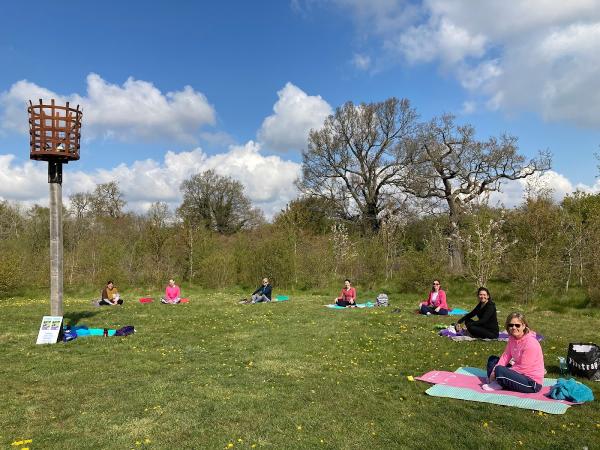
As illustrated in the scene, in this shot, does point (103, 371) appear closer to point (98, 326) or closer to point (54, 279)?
point (54, 279)

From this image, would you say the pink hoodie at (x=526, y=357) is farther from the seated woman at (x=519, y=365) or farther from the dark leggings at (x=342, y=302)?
the dark leggings at (x=342, y=302)

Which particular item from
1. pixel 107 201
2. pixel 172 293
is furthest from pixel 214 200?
pixel 172 293

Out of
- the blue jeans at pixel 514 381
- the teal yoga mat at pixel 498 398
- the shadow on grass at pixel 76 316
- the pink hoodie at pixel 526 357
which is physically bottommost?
the teal yoga mat at pixel 498 398

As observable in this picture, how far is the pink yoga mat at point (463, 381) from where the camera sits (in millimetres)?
7309

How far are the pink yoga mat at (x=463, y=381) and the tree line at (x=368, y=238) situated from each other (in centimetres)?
1196

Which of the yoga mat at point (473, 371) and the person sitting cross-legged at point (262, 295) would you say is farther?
the person sitting cross-legged at point (262, 295)

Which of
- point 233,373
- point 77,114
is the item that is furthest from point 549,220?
point 77,114

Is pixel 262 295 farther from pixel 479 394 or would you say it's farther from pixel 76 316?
pixel 479 394

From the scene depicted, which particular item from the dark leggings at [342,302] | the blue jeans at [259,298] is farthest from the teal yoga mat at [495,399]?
the blue jeans at [259,298]

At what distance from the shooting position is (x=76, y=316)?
645 inches

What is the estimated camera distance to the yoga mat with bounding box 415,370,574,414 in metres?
6.78

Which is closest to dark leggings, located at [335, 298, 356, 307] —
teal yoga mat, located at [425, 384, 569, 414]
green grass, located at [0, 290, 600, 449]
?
green grass, located at [0, 290, 600, 449]

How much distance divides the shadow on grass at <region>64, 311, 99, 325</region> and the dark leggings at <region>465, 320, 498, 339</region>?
Answer: 11677 mm

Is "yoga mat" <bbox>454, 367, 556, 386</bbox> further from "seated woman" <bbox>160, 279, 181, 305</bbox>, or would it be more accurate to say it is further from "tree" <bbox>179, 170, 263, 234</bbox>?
"tree" <bbox>179, 170, 263, 234</bbox>
